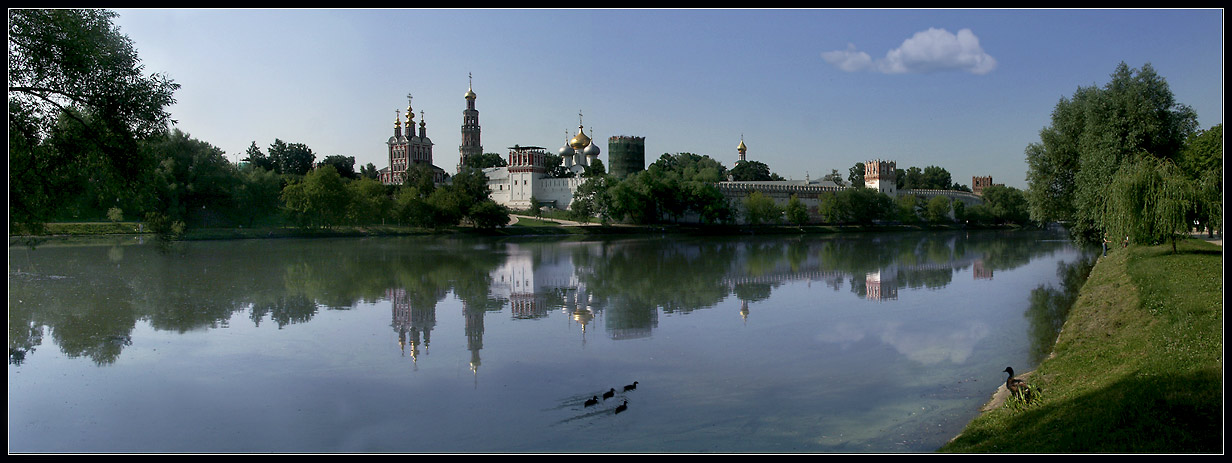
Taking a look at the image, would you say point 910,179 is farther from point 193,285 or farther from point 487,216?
point 193,285

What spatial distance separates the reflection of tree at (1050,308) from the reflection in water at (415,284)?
1.9 inches

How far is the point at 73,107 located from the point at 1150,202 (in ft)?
58.5

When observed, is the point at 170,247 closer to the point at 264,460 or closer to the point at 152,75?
the point at 152,75

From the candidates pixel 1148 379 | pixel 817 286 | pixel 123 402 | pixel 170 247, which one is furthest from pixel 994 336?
pixel 170 247

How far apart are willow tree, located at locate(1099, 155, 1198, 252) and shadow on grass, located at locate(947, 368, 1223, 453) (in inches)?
450

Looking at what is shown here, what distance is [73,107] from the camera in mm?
7441

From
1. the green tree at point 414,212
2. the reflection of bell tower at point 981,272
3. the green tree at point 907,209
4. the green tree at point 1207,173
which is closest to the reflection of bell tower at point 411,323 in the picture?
the green tree at point 1207,173

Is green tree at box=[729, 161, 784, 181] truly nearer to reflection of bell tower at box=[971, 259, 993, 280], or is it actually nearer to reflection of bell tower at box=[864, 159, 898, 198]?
reflection of bell tower at box=[864, 159, 898, 198]

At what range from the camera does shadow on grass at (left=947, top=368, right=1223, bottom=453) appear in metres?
4.68

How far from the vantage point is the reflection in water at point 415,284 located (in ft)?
36.7

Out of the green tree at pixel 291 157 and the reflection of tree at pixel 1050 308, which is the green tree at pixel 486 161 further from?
the reflection of tree at pixel 1050 308

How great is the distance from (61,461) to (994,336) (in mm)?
10401

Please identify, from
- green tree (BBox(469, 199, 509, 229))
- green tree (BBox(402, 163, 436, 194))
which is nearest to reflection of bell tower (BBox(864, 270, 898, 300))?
green tree (BBox(469, 199, 509, 229))

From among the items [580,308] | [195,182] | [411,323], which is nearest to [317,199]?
[195,182]
